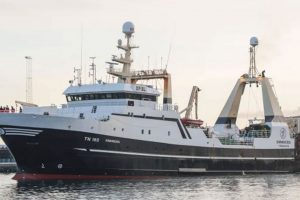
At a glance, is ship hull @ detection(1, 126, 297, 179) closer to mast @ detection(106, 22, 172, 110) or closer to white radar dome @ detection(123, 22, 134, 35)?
mast @ detection(106, 22, 172, 110)

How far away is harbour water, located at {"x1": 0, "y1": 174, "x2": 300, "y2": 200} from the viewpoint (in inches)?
1598

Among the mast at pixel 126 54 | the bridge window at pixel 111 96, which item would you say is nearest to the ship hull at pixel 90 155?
the bridge window at pixel 111 96

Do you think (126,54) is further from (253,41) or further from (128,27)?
(253,41)

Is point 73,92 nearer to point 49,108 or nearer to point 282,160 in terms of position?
point 49,108

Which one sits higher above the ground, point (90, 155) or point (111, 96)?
point (111, 96)

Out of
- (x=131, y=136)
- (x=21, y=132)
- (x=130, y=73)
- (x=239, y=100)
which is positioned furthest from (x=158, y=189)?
(x=239, y=100)

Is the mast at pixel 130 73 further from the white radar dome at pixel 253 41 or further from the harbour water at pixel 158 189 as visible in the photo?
the white radar dome at pixel 253 41

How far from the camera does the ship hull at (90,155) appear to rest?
48.8 meters

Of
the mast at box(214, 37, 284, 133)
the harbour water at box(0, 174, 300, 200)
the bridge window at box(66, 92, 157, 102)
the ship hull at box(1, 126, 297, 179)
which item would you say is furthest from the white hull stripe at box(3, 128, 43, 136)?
the mast at box(214, 37, 284, 133)

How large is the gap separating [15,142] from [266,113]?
30616 millimetres

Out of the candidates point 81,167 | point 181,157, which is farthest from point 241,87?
point 81,167

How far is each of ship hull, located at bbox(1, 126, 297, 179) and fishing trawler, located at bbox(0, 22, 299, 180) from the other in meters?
0.08

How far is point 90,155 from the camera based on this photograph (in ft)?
164

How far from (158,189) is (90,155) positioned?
25.5ft
